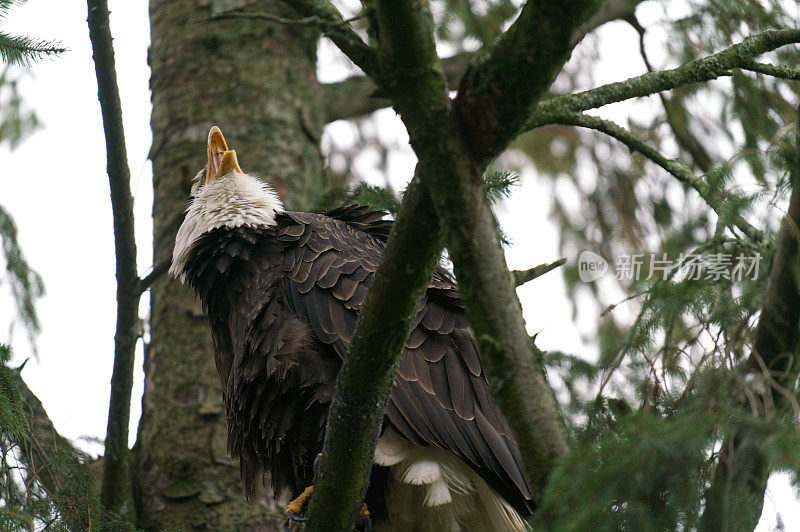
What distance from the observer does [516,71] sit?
5.34ft

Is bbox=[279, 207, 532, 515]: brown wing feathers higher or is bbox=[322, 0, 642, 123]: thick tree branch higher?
bbox=[322, 0, 642, 123]: thick tree branch

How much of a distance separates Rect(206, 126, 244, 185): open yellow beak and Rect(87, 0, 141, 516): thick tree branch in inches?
41.5

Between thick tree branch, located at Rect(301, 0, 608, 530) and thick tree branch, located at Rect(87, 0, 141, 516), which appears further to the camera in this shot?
thick tree branch, located at Rect(87, 0, 141, 516)

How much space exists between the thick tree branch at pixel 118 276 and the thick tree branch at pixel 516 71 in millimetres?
1825

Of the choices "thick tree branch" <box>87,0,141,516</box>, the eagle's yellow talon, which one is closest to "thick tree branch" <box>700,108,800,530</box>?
the eagle's yellow talon

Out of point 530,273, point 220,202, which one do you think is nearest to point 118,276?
point 220,202

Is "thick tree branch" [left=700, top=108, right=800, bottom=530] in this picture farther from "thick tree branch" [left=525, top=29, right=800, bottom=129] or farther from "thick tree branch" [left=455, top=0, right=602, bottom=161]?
"thick tree branch" [left=455, top=0, right=602, bottom=161]

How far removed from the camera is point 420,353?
3.26 metres

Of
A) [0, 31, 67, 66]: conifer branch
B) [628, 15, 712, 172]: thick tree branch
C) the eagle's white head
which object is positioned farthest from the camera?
[628, 15, 712, 172]: thick tree branch

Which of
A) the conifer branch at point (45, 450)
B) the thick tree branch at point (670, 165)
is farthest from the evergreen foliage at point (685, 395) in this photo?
the conifer branch at point (45, 450)

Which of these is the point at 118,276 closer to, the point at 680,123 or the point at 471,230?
the point at 471,230

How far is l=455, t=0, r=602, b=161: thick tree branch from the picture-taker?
5.17ft

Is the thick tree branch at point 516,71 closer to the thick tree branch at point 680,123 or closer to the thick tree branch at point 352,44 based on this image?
the thick tree branch at point 352,44

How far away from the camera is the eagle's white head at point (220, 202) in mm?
3723
